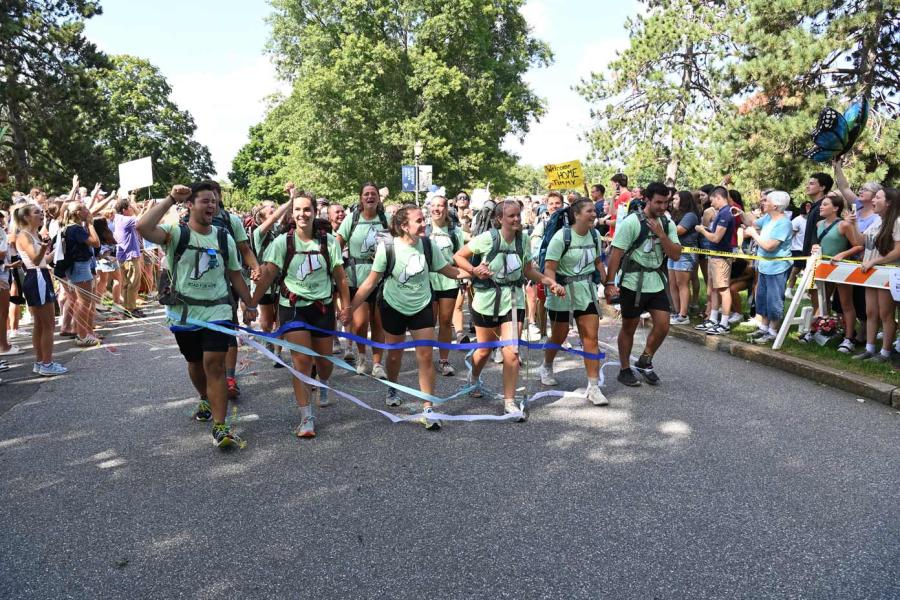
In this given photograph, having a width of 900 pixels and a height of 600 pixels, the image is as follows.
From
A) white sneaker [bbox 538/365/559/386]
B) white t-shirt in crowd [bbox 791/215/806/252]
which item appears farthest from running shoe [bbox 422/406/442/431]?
white t-shirt in crowd [bbox 791/215/806/252]

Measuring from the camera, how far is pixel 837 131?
6992 millimetres

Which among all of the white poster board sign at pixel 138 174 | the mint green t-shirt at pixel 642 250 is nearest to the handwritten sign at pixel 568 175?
the mint green t-shirt at pixel 642 250

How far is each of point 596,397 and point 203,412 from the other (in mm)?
3534

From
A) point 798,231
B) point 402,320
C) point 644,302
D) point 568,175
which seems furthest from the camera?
point 568,175

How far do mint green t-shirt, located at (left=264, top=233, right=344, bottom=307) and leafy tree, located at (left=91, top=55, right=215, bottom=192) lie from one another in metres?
42.2

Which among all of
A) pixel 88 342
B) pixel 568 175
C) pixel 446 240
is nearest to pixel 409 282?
pixel 446 240

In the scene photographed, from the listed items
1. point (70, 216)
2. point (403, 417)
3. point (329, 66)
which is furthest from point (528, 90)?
point (403, 417)

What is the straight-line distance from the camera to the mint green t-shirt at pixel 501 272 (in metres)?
5.41

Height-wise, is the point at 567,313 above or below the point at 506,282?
below

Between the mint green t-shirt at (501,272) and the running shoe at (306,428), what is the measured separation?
5.56 ft

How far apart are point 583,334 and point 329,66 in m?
31.8

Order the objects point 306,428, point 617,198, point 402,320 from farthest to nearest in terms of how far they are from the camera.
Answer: point 617,198, point 402,320, point 306,428

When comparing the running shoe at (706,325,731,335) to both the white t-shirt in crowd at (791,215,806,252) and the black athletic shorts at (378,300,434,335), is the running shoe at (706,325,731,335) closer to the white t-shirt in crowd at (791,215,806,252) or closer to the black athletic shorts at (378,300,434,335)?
the white t-shirt in crowd at (791,215,806,252)

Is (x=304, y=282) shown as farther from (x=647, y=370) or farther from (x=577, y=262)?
(x=647, y=370)
